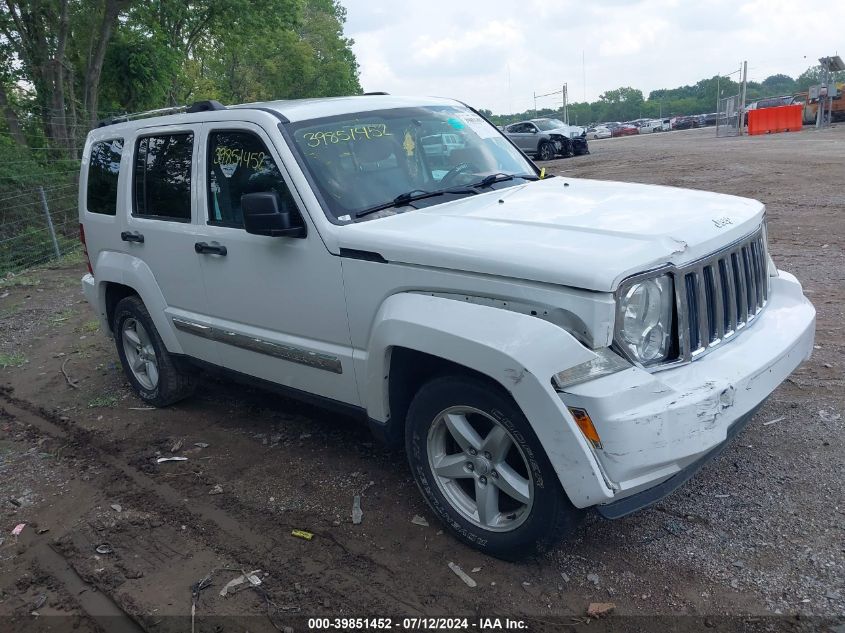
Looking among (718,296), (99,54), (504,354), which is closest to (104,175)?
(504,354)

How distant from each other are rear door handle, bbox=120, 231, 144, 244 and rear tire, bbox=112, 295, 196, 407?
1.54 feet

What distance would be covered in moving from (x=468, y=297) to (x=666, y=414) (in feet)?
2.94

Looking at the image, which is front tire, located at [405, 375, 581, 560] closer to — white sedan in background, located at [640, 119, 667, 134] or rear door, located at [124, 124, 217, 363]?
rear door, located at [124, 124, 217, 363]

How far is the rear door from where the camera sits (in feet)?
14.8

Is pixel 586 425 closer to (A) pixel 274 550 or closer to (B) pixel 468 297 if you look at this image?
(B) pixel 468 297

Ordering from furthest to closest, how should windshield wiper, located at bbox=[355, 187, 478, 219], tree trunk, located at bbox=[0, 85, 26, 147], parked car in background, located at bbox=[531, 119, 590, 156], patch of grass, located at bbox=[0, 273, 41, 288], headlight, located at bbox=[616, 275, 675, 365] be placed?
parked car in background, located at bbox=[531, 119, 590, 156], tree trunk, located at bbox=[0, 85, 26, 147], patch of grass, located at bbox=[0, 273, 41, 288], windshield wiper, located at bbox=[355, 187, 478, 219], headlight, located at bbox=[616, 275, 675, 365]

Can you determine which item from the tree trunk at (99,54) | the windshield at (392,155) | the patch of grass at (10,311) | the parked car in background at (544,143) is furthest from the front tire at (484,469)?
the parked car in background at (544,143)

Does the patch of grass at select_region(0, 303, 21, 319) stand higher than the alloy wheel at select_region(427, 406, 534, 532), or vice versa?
the alloy wheel at select_region(427, 406, 534, 532)

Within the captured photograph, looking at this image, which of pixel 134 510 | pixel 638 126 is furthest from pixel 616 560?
pixel 638 126

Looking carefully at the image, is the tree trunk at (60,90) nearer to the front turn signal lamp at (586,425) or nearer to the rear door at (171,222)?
the rear door at (171,222)

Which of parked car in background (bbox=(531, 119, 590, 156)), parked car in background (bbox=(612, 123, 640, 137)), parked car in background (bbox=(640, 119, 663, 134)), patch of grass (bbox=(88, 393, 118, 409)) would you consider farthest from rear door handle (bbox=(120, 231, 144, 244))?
parked car in background (bbox=(612, 123, 640, 137))

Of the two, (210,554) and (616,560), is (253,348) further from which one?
(616,560)

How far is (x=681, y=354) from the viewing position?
295cm

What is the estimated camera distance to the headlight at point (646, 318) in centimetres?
279
